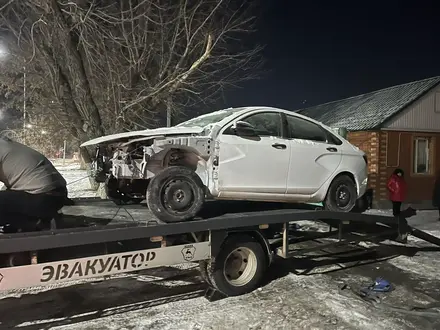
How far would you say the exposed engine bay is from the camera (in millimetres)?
5113

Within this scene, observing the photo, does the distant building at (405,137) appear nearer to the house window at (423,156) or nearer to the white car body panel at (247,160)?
the house window at (423,156)

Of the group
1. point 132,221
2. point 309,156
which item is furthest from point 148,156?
point 309,156

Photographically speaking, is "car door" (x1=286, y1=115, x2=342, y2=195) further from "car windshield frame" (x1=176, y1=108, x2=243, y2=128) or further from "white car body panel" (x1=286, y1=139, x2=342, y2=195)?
"car windshield frame" (x1=176, y1=108, x2=243, y2=128)

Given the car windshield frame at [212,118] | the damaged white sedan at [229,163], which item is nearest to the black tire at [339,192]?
the damaged white sedan at [229,163]

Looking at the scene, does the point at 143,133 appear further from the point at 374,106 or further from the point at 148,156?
the point at 374,106

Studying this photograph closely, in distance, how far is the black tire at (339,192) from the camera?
21.0 feet

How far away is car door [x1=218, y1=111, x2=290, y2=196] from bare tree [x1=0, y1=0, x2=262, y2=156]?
660 centimetres

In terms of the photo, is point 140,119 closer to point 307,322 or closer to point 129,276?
point 129,276

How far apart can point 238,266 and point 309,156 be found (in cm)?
189

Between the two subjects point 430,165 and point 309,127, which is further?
point 430,165

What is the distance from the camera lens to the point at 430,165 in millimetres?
15211

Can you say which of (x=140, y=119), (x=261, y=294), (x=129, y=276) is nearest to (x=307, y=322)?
(x=261, y=294)

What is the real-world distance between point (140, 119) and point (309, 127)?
8.76 meters

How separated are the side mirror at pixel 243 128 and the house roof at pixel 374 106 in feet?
32.4
